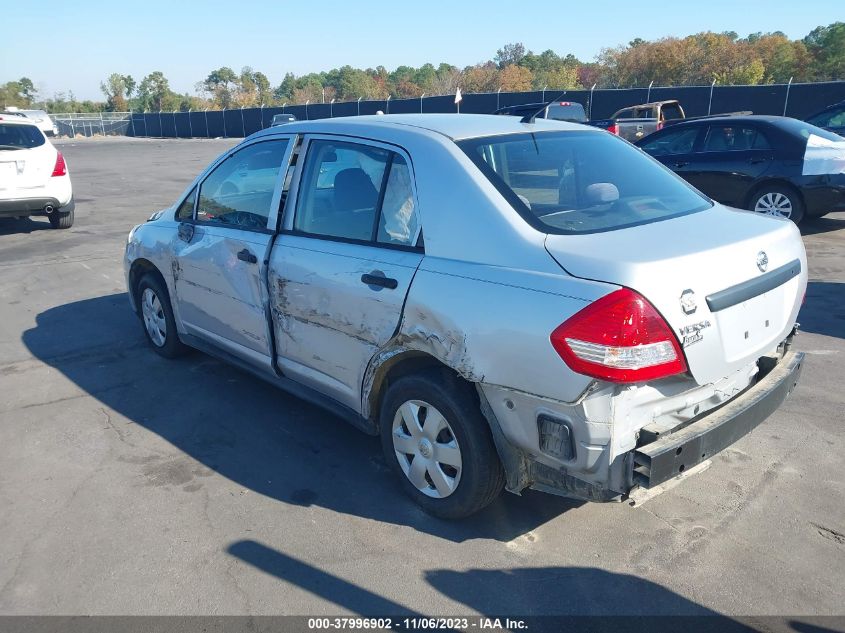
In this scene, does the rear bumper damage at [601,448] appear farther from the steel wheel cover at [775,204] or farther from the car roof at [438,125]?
the steel wheel cover at [775,204]

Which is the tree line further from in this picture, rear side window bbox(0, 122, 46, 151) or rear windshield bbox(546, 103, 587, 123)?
rear side window bbox(0, 122, 46, 151)

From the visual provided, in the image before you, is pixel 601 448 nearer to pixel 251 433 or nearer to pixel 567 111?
pixel 251 433

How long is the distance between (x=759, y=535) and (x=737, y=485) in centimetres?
45

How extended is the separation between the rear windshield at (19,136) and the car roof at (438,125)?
8.94m

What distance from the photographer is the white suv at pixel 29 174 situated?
10.9m

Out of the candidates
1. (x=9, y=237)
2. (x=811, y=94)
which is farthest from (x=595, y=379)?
(x=811, y=94)

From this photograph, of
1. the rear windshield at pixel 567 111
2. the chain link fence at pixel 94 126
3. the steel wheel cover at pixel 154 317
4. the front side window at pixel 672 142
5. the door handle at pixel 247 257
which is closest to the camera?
the door handle at pixel 247 257

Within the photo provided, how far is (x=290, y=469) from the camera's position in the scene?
4.02 meters

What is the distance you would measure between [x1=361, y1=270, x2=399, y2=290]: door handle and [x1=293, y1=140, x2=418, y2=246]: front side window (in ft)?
0.62

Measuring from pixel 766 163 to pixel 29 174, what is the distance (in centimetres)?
1090

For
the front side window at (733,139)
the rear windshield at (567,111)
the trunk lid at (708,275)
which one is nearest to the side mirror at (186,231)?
the trunk lid at (708,275)

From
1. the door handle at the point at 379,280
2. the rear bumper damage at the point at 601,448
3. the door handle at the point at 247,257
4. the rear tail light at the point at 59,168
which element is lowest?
the rear bumper damage at the point at 601,448

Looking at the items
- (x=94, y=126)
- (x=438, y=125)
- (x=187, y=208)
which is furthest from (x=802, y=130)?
(x=94, y=126)

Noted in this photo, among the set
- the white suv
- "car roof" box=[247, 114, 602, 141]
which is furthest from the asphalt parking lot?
the white suv
